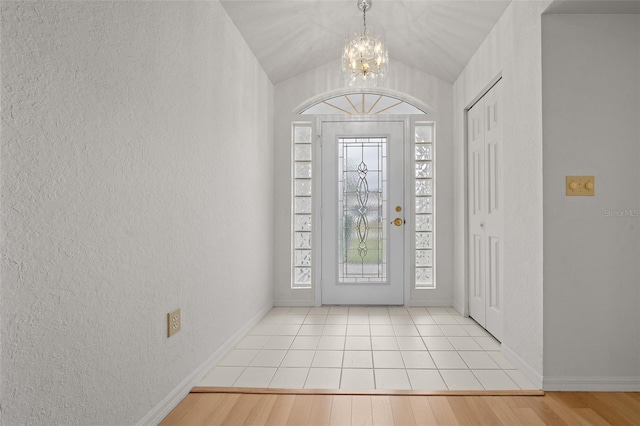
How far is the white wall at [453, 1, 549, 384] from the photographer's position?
220cm

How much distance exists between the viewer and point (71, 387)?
1281 millimetres

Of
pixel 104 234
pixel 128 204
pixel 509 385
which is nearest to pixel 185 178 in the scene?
pixel 128 204

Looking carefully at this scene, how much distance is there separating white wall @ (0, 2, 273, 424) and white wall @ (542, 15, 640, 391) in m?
1.92

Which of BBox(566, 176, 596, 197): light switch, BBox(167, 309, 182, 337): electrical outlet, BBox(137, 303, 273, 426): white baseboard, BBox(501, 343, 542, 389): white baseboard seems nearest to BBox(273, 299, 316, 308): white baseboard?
BBox(137, 303, 273, 426): white baseboard

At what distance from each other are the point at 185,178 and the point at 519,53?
2.11 meters

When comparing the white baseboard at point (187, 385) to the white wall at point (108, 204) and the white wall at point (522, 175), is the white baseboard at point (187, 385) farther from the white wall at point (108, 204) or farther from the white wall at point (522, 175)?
the white wall at point (522, 175)

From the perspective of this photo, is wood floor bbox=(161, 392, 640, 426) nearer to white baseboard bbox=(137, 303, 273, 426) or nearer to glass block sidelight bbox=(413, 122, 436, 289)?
white baseboard bbox=(137, 303, 273, 426)

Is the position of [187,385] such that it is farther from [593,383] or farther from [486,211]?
[486,211]

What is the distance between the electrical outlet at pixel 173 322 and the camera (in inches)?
75.4

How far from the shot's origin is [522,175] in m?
2.38

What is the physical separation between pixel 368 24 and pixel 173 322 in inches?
109

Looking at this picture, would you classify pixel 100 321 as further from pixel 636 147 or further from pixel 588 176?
pixel 636 147

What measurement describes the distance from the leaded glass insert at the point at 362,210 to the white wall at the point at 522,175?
1.46 m

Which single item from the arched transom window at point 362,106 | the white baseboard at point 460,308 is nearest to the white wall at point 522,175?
the white baseboard at point 460,308
